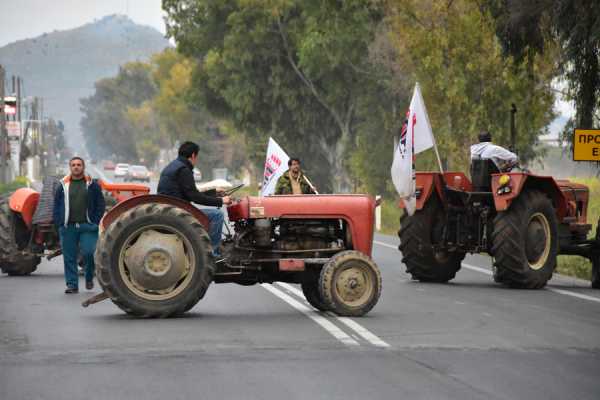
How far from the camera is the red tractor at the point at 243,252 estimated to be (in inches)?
571

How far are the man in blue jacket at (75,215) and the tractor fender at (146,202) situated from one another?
3.01 metres

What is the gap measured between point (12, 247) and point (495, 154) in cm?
762

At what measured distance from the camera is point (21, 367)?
35.6 ft

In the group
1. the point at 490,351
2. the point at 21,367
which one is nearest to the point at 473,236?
the point at 490,351

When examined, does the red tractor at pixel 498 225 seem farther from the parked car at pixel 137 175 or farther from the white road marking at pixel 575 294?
the parked car at pixel 137 175

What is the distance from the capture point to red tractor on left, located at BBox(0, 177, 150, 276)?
69.4ft

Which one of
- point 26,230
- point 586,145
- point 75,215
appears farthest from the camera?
point 586,145

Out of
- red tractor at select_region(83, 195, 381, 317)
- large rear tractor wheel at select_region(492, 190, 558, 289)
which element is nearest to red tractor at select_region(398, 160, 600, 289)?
large rear tractor wheel at select_region(492, 190, 558, 289)

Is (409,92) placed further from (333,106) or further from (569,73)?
(569,73)

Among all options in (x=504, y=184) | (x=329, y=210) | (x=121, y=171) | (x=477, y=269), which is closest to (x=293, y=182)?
(x=504, y=184)

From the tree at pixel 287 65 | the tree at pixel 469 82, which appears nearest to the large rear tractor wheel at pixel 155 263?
the tree at pixel 469 82

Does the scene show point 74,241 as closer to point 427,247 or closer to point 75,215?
point 75,215

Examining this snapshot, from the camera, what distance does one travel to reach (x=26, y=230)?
21656mm

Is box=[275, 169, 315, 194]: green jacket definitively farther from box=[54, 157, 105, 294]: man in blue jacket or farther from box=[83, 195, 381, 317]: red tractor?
box=[83, 195, 381, 317]: red tractor
